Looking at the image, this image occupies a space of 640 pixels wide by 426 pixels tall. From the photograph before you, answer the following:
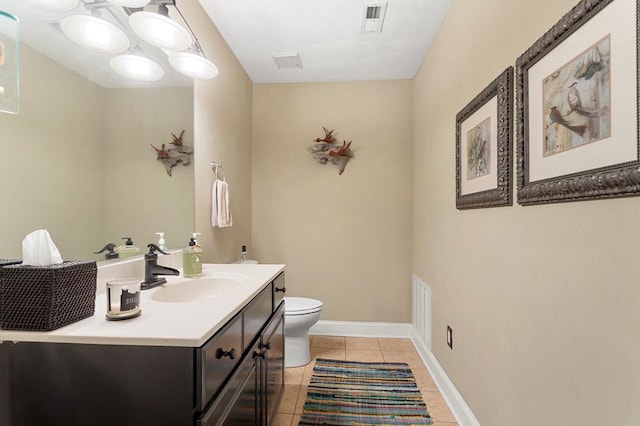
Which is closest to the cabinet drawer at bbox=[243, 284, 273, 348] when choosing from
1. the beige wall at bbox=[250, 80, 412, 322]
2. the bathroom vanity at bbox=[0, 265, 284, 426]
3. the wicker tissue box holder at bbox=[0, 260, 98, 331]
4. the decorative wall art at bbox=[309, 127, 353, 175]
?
the bathroom vanity at bbox=[0, 265, 284, 426]

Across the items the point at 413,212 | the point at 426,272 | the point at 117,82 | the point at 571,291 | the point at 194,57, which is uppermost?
the point at 194,57

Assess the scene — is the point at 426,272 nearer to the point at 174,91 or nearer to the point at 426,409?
the point at 426,409

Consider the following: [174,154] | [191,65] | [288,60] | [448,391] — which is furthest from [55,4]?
[448,391]

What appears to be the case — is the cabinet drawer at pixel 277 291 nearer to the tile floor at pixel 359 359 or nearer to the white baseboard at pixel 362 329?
the tile floor at pixel 359 359

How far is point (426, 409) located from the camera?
191 cm

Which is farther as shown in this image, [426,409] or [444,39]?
[444,39]

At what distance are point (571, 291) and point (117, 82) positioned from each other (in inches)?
71.4

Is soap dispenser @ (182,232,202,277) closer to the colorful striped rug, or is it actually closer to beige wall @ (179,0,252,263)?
beige wall @ (179,0,252,263)

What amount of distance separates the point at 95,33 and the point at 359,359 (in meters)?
2.59

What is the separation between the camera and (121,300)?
907 mm

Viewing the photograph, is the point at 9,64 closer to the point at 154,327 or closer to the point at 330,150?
the point at 154,327

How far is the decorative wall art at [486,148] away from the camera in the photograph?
1297mm

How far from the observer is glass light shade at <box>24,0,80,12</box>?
103cm

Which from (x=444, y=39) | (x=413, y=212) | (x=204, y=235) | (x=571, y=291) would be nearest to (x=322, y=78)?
(x=444, y=39)
